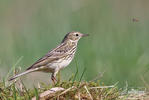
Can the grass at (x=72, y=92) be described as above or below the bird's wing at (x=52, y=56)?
below

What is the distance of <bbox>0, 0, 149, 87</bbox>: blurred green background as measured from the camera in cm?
792

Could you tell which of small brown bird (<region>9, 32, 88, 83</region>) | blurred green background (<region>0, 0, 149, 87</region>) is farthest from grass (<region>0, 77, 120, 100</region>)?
blurred green background (<region>0, 0, 149, 87</region>)

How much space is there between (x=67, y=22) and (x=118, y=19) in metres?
1.86

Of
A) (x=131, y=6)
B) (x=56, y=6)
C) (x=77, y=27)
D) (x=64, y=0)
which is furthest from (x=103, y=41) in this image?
(x=131, y=6)

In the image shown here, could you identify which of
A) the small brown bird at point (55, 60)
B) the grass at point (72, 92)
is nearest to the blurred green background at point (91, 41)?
the small brown bird at point (55, 60)

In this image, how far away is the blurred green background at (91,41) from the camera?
7.92 m

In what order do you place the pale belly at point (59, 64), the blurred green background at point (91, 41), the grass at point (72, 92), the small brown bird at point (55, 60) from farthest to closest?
the blurred green background at point (91, 41)
the pale belly at point (59, 64)
the small brown bird at point (55, 60)
the grass at point (72, 92)

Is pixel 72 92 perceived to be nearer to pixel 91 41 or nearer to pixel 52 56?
pixel 52 56

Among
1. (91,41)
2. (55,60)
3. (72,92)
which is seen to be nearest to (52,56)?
(55,60)

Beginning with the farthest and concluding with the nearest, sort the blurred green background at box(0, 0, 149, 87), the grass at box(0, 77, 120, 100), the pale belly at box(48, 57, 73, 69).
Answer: the blurred green background at box(0, 0, 149, 87)
the pale belly at box(48, 57, 73, 69)
the grass at box(0, 77, 120, 100)

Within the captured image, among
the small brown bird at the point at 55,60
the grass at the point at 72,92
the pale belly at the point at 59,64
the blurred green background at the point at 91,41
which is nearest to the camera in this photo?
the grass at the point at 72,92

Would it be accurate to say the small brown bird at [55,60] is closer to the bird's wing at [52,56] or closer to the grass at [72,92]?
the bird's wing at [52,56]

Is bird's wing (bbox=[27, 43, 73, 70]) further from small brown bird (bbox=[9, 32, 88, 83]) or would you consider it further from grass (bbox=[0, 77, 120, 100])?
grass (bbox=[0, 77, 120, 100])

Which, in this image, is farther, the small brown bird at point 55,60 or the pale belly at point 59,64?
the pale belly at point 59,64
